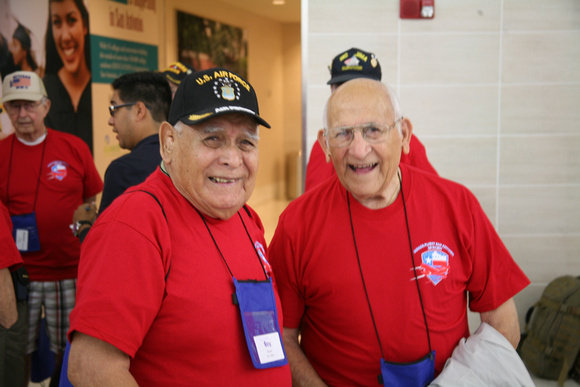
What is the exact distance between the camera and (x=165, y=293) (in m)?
1.21

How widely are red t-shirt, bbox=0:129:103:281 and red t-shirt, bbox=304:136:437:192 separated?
159cm

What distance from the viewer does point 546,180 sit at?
396cm

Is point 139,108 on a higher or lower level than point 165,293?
higher

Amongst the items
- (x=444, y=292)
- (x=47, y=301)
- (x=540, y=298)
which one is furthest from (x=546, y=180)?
(x=47, y=301)

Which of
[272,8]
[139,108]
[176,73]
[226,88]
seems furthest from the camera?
[272,8]

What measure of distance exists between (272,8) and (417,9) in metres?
6.98

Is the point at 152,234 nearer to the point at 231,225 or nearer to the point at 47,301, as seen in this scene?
the point at 231,225

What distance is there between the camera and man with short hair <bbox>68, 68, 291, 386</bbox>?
43.9 inches

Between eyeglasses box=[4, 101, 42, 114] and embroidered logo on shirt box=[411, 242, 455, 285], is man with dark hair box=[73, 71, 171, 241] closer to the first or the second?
eyeglasses box=[4, 101, 42, 114]

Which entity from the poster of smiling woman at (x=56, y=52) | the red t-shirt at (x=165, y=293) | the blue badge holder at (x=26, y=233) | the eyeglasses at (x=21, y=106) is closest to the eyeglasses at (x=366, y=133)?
the red t-shirt at (x=165, y=293)

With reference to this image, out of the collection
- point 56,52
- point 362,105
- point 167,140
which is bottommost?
point 167,140

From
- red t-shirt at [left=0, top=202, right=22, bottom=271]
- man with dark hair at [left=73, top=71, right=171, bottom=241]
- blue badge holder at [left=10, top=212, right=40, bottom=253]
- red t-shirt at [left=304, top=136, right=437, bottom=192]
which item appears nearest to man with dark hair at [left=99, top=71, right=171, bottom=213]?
man with dark hair at [left=73, top=71, right=171, bottom=241]

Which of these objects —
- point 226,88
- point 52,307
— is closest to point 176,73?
point 52,307

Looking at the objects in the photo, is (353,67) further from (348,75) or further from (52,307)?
(52,307)
